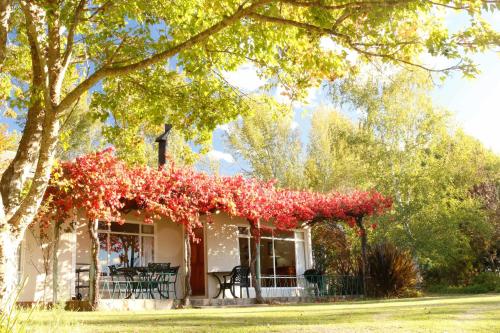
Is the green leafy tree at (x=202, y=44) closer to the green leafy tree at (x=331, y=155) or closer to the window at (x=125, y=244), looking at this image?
the window at (x=125, y=244)

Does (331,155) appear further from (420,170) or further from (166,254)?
(166,254)

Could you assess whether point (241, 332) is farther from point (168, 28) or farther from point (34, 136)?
point (168, 28)

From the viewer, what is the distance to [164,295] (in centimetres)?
1425

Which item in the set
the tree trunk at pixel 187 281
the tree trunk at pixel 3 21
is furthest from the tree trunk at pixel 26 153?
the tree trunk at pixel 187 281

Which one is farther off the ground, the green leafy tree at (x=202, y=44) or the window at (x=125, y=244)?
the green leafy tree at (x=202, y=44)

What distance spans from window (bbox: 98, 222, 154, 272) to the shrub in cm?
686

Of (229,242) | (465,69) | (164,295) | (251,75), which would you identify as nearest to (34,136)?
(251,75)

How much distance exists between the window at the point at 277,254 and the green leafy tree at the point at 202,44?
30.7ft

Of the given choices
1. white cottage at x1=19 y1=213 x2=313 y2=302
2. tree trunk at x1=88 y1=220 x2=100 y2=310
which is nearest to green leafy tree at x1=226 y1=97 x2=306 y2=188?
white cottage at x1=19 y1=213 x2=313 y2=302

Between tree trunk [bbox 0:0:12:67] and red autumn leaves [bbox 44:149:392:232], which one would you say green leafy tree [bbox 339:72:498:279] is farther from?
tree trunk [bbox 0:0:12:67]

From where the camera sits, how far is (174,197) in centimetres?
1288

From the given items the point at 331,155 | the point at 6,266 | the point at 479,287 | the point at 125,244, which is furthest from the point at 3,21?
the point at 331,155

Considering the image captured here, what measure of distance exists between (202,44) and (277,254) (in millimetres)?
11804

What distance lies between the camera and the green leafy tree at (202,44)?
17.7 ft
